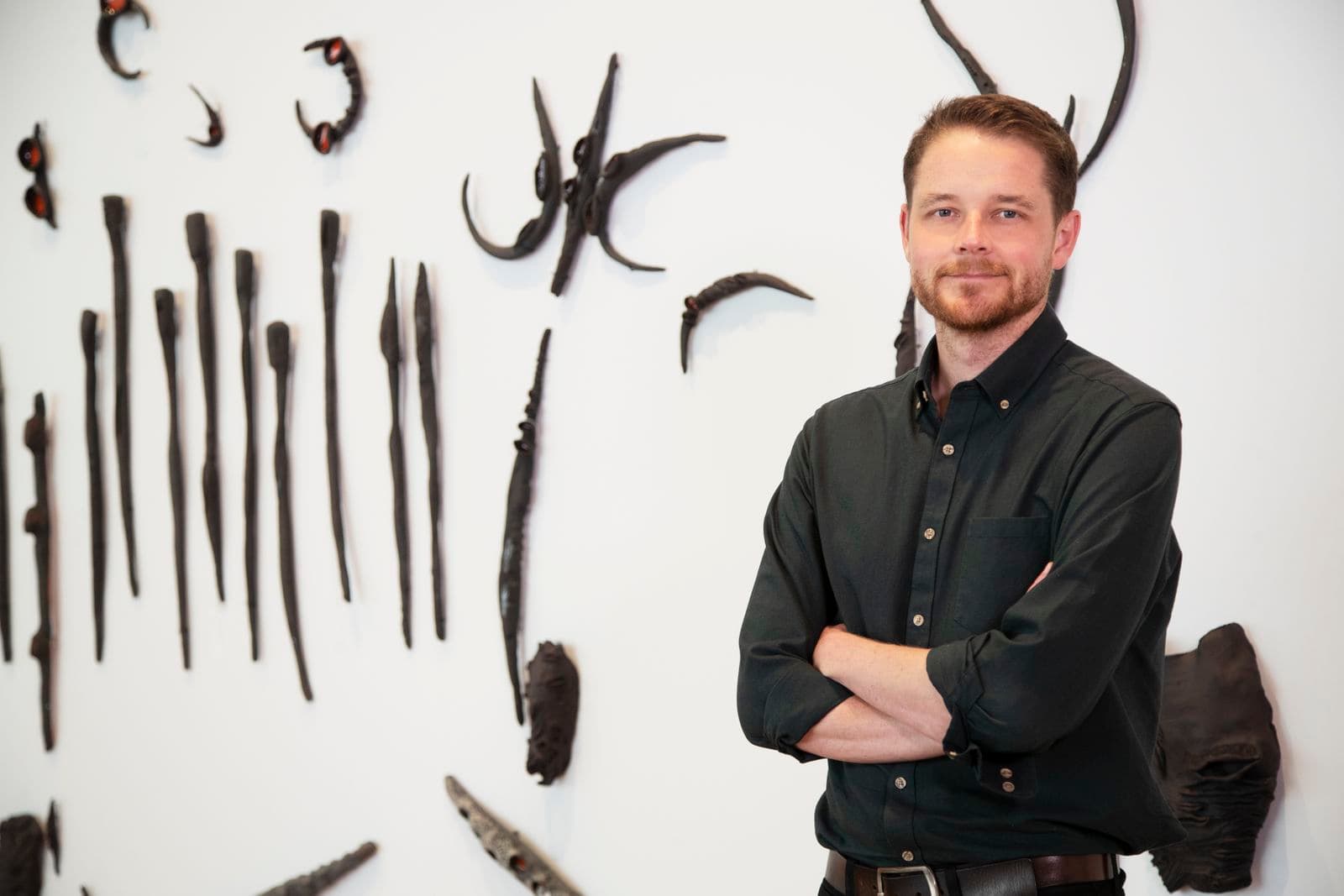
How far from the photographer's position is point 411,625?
9.09 ft

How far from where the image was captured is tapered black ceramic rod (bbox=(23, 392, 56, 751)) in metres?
3.09

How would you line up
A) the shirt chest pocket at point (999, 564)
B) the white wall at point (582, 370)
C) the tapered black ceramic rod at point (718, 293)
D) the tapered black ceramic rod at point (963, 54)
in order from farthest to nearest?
the tapered black ceramic rod at point (718, 293)
the tapered black ceramic rod at point (963, 54)
the white wall at point (582, 370)
the shirt chest pocket at point (999, 564)

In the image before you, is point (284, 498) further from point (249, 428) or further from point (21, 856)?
point (21, 856)

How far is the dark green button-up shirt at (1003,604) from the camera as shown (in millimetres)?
1232

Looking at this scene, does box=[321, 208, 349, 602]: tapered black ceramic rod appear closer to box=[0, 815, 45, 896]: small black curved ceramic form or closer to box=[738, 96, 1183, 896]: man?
box=[0, 815, 45, 896]: small black curved ceramic form

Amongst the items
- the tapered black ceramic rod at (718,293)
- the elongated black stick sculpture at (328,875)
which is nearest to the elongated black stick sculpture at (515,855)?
the elongated black stick sculpture at (328,875)

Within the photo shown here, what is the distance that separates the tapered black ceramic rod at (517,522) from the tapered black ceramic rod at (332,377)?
422 millimetres

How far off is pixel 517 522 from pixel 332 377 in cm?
58

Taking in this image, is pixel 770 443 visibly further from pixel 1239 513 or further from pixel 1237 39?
pixel 1237 39

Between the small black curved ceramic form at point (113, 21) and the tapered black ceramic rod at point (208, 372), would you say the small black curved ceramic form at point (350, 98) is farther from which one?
the small black curved ceramic form at point (113, 21)

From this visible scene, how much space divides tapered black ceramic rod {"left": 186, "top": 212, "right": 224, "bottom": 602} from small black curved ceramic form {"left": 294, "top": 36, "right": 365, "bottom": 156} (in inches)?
14.1

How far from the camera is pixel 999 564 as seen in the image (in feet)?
4.33

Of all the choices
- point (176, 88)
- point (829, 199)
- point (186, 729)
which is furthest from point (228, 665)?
point (829, 199)

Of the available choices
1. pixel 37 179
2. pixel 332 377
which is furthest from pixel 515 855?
pixel 37 179
